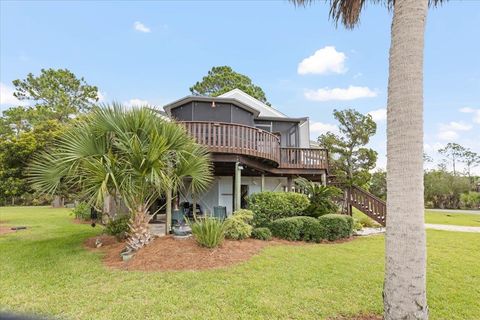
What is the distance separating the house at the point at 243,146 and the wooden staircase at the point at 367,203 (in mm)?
1873


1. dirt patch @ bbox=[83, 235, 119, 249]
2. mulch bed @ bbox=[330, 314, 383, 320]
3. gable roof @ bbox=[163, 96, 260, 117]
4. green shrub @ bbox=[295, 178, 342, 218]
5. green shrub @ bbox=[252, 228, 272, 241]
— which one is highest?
gable roof @ bbox=[163, 96, 260, 117]

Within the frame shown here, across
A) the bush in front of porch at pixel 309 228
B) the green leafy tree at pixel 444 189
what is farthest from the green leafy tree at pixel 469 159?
the bush in front of porch at pixel 309 228

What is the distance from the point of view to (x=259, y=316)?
3.97 meters

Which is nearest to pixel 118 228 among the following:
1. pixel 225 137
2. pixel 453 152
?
pixel 225 137

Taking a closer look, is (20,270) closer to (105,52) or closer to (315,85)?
(105,52)

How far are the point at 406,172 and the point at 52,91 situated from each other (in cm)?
3786

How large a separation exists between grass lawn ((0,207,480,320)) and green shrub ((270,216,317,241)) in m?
1.57

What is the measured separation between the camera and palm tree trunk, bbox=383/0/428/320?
3010 millimetres

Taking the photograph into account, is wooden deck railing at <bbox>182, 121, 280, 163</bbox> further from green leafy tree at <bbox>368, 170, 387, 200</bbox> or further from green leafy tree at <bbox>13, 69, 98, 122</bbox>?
green leafy tree at <bbox>13, 69, 98, 122</bbox>

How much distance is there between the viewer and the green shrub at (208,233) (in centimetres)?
723

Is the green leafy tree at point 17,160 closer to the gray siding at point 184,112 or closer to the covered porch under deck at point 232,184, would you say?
the gray siding at point 184,112

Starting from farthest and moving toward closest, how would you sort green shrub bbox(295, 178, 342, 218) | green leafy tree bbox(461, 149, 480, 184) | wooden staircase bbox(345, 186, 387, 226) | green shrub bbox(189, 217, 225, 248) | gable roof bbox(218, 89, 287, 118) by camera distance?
green leafy tree bbox(461, 149, 480, 184)
gable roof bbox(218, 89, 287, 118)
wooden staircase bbox(345, 186, 387, 226)
green shrub bbox(295, 178, 342, 218)
green shrub bbox(189, 217, 225, 248)

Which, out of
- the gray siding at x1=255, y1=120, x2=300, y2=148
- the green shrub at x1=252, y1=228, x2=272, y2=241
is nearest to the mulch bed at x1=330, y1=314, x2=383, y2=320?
the green shrub at x1=252, y1=228, x2=272, y2=241

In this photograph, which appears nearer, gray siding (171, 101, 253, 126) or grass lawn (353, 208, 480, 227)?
gray siding (171, 101, 253, 126)
